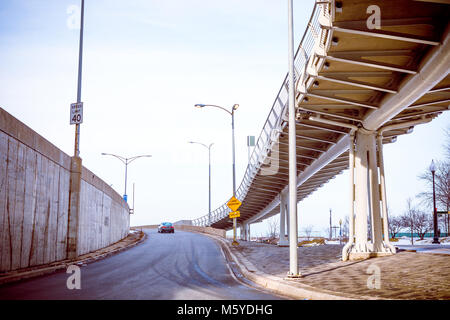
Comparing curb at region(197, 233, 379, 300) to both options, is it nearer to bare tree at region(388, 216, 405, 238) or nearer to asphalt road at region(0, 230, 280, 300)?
asphalt road at region(0, 230, 280, 300)

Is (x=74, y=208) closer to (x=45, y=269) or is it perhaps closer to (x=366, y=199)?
(x=45, y=269)

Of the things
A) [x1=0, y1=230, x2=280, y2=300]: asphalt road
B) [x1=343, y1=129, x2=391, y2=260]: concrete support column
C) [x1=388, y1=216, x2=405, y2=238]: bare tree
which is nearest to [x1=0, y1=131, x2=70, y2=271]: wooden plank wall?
[x1=0, y1=230, x2=280, y2=300]: asphalt road

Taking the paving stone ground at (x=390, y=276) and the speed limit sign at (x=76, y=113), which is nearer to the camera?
the paving stone ground at (x=390, y=276)

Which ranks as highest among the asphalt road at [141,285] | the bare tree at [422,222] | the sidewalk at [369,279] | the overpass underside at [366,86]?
the overpass underside at [366,86]

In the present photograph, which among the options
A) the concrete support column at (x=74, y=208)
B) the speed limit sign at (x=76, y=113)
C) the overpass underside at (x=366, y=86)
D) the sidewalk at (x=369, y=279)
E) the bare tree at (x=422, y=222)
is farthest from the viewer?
the bare tree at (x=422, y=222)

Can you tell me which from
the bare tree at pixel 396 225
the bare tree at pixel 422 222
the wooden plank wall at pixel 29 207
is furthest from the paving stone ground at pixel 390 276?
the bare tree at pixel 396 225

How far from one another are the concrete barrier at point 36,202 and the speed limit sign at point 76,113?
1682 millimetres

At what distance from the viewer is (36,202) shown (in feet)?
50.0

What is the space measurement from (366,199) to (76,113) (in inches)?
519

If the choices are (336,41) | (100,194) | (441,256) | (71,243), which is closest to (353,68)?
(336,41)

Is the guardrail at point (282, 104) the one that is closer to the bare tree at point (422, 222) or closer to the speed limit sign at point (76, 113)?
the speed limit sign at point (76, 113)

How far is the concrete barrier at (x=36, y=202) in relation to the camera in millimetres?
12844

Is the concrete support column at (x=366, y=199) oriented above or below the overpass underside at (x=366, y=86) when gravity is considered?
below

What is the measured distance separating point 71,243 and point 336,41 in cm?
1385
